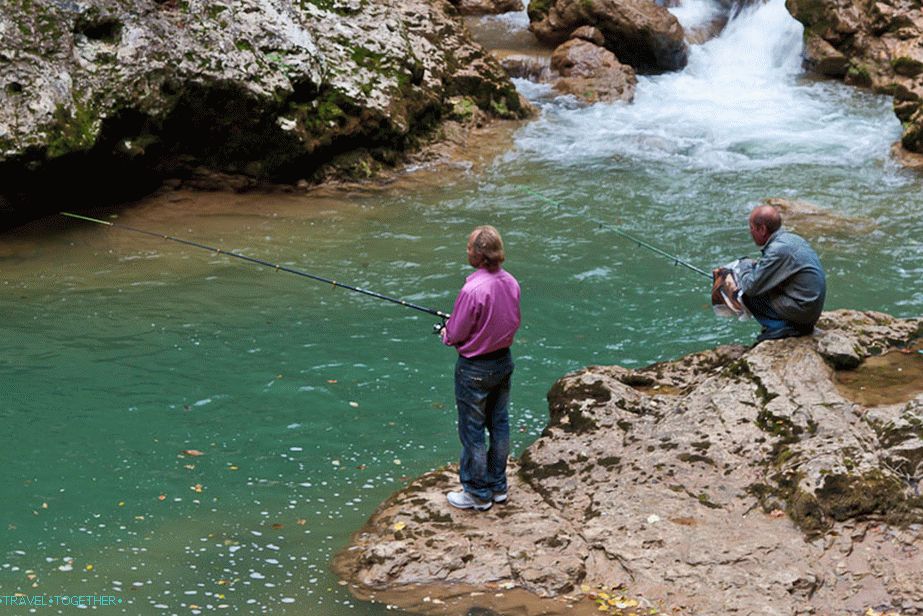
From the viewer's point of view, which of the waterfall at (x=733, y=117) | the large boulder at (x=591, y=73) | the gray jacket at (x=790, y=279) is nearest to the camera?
the gray jacket at (x=790, y=279)

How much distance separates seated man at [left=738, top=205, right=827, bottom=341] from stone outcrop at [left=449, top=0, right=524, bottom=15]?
18541 mm

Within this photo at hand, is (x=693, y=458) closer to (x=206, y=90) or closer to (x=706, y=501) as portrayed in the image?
(x=706, y=501)

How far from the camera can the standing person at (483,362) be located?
6535 mm

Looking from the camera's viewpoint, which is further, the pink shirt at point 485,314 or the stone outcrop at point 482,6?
the stone outcrop at point 482,6

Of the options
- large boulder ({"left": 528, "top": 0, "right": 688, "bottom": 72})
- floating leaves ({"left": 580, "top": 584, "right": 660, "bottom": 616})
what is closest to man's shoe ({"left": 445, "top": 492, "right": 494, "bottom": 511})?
floating leaves ({"left": 580, "top": 584, "right": 660, "bottom": 616})

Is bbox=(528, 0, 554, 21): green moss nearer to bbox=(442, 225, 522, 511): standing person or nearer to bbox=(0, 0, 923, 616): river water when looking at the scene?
bbox=(0, 0, 923, 616): river water

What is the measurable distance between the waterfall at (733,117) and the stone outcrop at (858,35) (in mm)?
417

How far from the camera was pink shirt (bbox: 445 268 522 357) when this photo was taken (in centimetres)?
654

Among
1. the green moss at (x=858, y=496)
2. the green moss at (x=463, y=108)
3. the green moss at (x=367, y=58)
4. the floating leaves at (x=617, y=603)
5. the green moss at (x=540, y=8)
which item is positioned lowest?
the floating leaves at (x=617, y=603)

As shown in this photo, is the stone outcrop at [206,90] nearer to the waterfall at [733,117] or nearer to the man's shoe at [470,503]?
the waterfall at [733,117]

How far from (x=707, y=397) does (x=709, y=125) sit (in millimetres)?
12101

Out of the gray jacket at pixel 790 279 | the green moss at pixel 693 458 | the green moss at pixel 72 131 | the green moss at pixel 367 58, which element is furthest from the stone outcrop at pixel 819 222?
the green moss at pixel 72 131

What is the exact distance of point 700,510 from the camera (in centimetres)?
667

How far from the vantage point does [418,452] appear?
8430 millimetres
